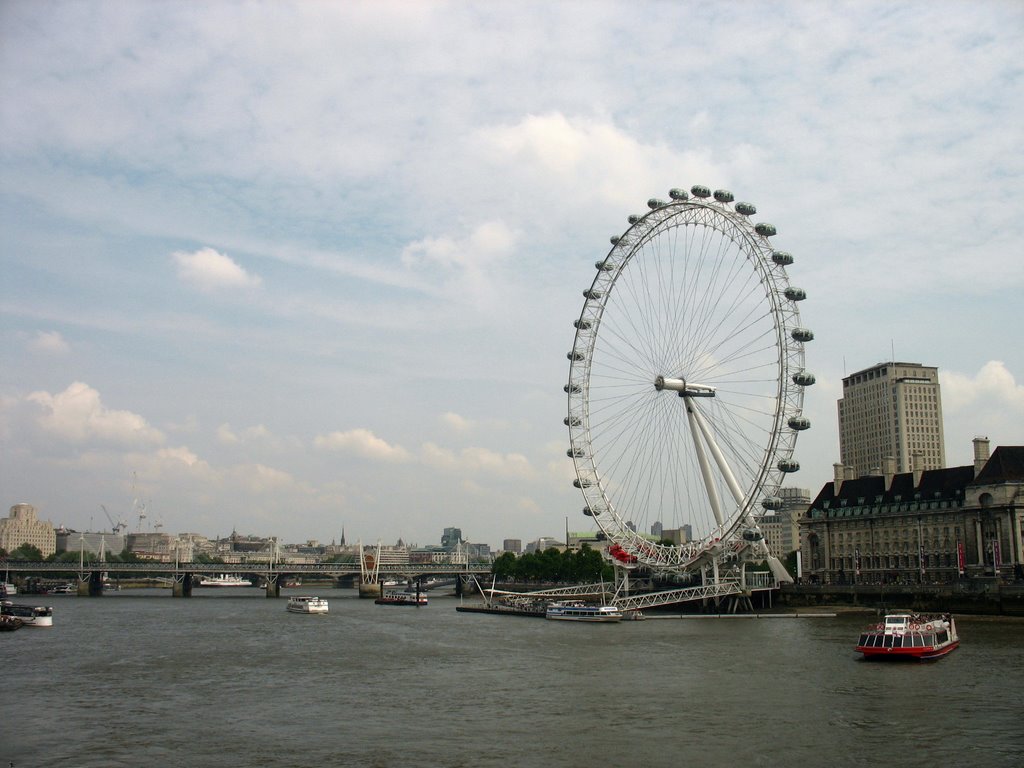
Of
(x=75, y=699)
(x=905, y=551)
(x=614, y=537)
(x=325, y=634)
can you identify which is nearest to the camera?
(x=75, y=699)

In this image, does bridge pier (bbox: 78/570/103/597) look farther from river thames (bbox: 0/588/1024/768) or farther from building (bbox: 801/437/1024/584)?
building (bbox: 801/437/1024/584)

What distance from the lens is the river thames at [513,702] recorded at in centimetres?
2947

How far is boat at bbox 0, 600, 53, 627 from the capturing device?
7675 centimetres

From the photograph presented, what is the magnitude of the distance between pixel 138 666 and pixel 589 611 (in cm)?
4042

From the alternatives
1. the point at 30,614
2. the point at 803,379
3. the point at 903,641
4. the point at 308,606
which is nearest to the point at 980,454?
the point at 803,379

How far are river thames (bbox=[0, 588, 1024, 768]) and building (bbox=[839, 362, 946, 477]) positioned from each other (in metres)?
116

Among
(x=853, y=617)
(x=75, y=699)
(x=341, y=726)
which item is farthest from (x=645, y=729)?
(x=853, y=617)

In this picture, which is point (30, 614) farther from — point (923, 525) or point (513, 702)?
point (923, 525)

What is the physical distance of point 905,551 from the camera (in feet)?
324

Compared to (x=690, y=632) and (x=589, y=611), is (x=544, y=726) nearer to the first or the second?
(x=690, y=632)

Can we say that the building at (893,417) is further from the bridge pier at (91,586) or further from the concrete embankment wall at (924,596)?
the bridge pier at (91,586)

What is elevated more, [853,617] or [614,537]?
[614,537]

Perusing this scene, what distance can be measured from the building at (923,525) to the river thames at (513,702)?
23898 millimetres

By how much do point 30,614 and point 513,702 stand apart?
54.9 metres
